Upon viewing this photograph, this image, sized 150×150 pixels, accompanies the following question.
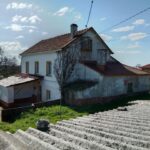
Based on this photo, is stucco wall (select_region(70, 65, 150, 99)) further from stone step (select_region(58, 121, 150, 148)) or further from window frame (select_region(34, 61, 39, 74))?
stone step (select_region(58, 121, 150, 148))

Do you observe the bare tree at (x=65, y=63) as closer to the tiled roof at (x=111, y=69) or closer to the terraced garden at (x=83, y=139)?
the tiled roof at (x=111, y=69)

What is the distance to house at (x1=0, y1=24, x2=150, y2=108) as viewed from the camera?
26453 mm

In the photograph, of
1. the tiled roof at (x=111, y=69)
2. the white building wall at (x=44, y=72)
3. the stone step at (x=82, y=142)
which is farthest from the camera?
the white building wall at (x=44, y=72)

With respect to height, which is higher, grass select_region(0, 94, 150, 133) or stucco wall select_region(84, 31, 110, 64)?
stucco wall select_region(84, 31, 110, 64)

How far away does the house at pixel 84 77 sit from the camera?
26453 mm

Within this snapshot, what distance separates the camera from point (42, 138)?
5574mm

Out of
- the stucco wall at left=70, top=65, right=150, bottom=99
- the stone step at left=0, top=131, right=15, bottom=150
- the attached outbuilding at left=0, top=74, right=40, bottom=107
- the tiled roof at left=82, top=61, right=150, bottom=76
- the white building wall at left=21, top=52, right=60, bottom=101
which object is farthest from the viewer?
the attached outbuilding at left=0, top=74, right=40, bottom=107

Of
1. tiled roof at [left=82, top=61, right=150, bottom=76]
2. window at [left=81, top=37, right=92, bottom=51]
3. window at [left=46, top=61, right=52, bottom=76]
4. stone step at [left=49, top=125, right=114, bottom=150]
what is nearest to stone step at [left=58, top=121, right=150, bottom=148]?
stone step at [left=49, top=125, right=114, bottom=150]

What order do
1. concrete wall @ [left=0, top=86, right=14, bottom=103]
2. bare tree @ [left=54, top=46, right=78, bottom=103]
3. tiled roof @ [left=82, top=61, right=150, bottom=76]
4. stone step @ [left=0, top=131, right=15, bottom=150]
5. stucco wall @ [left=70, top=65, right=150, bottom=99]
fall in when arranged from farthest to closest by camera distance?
1. concrete wall @ [left=0, top=86, right=14, bottom=103]
2. bare tree @ [left=54, top=46, right=78, bottom=103]
3. tiled roof @ [left=82, top=61, right=150, bottom=76]
4. stucco wall @ [left=70, top=65, right=150, bottom=99]
5. stone step @ [left=0, top=131, right=15, bottom=150]

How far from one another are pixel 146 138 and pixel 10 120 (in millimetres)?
19106

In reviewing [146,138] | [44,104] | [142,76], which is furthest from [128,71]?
[146,138]

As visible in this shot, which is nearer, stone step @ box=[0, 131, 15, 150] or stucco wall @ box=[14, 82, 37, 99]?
stone step @ box=[0, 131, 15, 150]

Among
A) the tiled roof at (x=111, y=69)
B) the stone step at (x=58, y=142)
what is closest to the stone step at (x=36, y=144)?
the stone step at (x=58, y=142)

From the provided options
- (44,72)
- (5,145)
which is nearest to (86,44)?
(44,72)
